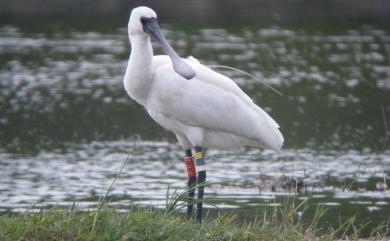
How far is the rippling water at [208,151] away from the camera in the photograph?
12.1m

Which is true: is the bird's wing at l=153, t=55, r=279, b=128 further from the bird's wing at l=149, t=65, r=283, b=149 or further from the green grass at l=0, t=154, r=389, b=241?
the green grass at l=0, t=154, r=389, b=241

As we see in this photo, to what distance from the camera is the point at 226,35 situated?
29.9 m

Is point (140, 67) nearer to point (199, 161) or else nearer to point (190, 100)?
point (190, 100)

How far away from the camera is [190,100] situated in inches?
Answer: 372

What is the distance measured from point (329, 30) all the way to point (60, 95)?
43.6ft

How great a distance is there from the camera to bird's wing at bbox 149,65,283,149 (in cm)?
932

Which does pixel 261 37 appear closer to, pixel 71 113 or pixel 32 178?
pixel 71 113

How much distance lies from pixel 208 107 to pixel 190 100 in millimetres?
196

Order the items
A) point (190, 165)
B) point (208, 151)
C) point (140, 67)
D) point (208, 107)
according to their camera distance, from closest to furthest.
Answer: point (140, 67)
point (208, 107)
point (190, 165)
point (208, 151)

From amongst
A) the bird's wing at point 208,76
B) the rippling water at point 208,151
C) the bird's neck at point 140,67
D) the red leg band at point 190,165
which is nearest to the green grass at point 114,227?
the rippling water at point 208,151

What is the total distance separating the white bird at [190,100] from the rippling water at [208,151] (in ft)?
1.50

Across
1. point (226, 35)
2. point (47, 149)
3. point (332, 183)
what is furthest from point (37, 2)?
point (332, 183)

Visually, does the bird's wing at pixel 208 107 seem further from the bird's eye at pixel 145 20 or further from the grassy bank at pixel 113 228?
the grassy bank at pixel 113 228

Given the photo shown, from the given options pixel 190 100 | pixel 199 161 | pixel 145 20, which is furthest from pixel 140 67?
pixel 199 161
